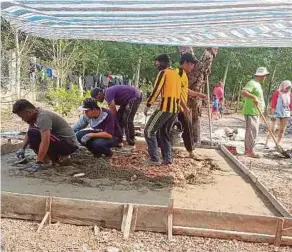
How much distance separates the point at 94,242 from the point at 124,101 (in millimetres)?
4011

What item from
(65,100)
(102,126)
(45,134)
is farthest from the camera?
(65,100)

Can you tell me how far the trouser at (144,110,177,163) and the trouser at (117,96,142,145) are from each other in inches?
59.9

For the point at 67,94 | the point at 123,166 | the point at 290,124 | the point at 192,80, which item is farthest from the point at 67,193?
the point at 290,124

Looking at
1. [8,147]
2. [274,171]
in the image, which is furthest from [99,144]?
[274,171]

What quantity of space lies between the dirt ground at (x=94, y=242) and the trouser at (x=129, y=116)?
379 centimetres

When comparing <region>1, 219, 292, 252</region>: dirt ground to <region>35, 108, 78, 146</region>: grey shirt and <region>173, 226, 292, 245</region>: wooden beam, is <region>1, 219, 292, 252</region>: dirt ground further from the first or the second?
<region>35, 108, 78, 146</region>: grey shirt

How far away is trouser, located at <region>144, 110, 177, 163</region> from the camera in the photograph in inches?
216

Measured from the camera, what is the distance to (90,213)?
3.56 metres

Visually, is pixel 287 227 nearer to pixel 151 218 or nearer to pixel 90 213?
pixel 151 218

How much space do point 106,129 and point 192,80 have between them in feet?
10.1

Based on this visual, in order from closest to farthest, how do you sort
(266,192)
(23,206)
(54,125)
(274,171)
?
(23,206), (266,192), (54,125), (274,171)

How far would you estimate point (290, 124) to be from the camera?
15.7 metres

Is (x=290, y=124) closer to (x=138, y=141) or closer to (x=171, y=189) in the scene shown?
(x=138, y=141)

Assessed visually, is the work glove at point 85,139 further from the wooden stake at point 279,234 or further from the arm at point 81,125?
the wooden stake at point 279,234
